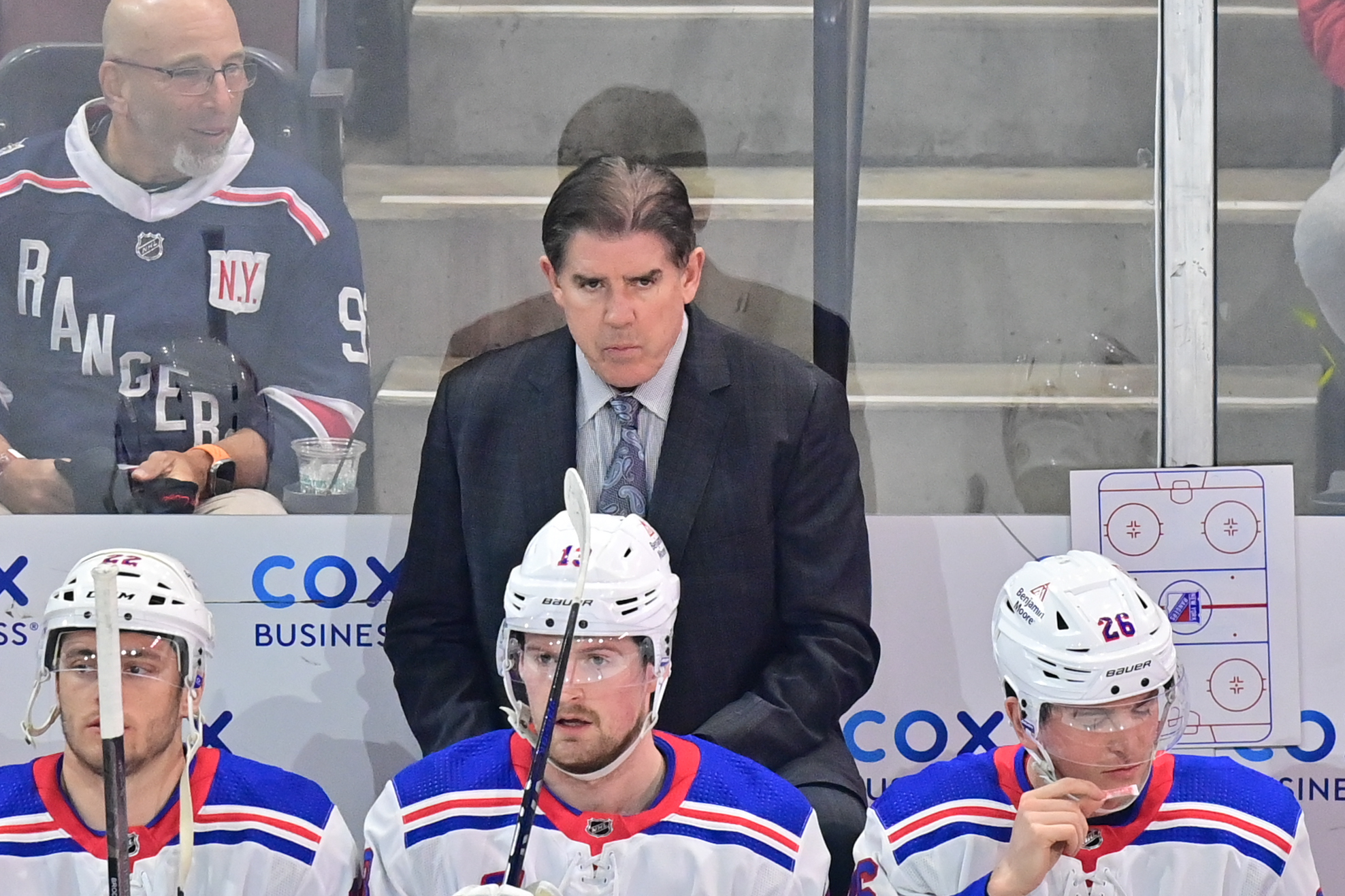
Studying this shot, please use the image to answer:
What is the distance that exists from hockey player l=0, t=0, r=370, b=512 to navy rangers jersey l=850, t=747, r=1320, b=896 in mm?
1376

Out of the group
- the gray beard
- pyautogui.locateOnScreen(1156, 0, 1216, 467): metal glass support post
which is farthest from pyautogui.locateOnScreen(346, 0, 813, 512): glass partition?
pyautogui.locateOnScreen(1156, 0, 1216, 467): metal glass support post

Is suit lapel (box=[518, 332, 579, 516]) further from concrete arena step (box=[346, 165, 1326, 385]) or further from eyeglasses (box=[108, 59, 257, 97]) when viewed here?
eyeglasses (box=[108, 59, 257, 97])

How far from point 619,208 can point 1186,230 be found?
1.08 m

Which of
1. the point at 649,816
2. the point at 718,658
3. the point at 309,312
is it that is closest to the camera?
the point at 649,816

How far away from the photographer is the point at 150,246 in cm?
328

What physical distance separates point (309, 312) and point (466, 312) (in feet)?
0.95

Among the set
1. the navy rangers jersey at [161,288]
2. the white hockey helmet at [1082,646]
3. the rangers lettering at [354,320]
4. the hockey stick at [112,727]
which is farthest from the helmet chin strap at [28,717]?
the white hockey helmet at [1082,646]

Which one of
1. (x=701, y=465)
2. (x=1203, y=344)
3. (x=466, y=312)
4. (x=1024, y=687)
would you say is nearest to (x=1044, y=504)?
(x=1203, y=344)

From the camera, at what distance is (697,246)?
10.7 ft

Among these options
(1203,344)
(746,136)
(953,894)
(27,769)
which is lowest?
(953,894)

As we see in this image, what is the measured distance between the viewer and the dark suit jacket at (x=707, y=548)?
3049mm

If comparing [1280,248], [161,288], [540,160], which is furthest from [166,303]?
[1280,248]

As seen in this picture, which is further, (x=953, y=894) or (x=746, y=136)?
(x=746, y=136)

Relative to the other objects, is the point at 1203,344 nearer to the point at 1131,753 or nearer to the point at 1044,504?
the point at 1044,504
